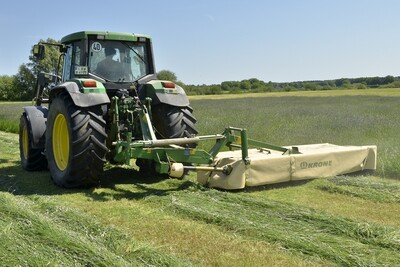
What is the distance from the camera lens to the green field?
3.14 m

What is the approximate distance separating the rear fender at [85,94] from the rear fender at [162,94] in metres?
0.76

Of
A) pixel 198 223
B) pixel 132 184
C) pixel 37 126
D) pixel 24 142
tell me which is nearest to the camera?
pixel 198 223

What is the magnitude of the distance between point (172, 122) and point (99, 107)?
3.26ft

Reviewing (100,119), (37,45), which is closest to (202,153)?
(100,119)

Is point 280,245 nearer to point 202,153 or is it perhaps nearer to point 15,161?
point 202,153

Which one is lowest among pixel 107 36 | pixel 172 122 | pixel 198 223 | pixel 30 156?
pixel 198 223

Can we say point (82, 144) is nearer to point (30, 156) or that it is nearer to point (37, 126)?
point (37, 126)

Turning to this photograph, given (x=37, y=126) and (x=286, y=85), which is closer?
(x=37, y=126)

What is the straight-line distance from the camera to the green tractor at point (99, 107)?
17.5 ft

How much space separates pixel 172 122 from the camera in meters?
5.93

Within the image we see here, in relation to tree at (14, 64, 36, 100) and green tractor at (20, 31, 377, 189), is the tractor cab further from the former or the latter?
tree at (14, 64, 36, 100)

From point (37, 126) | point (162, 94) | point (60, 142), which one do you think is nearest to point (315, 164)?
point (162, 94)

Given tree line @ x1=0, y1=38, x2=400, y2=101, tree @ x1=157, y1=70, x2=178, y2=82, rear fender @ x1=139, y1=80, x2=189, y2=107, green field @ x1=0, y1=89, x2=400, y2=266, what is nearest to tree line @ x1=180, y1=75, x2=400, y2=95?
tree line @ x1=0, y1=38, x2=400, y2=101

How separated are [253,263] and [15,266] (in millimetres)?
1591
